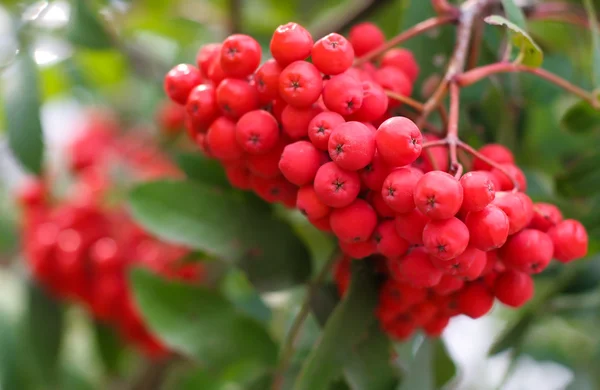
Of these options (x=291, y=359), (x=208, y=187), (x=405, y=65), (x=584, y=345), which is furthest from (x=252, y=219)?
(x=584, y=345)

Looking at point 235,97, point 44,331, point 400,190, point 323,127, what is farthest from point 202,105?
point 44,331

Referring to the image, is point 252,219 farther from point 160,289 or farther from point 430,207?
point 430,207

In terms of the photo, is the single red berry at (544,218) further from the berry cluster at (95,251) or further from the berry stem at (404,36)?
the berry cluster at (95,251)

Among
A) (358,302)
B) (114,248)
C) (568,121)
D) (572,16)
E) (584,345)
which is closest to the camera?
(358,302)

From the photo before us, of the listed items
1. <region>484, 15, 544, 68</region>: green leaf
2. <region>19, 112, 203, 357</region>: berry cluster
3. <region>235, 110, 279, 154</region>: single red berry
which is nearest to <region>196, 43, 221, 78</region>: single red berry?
<region>235, 110, 279, 154</region>: single red berry

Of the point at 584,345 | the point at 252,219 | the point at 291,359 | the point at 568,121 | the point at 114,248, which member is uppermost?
the point at 568,121

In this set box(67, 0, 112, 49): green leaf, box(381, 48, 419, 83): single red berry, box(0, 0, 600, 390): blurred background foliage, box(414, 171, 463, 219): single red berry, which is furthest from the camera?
box(67, 0, 112, 49): green leaf

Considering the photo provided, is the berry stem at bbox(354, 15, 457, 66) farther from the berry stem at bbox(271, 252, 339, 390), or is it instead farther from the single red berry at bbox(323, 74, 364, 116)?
the berry stem at bbox(271, 252, 339, 390)
